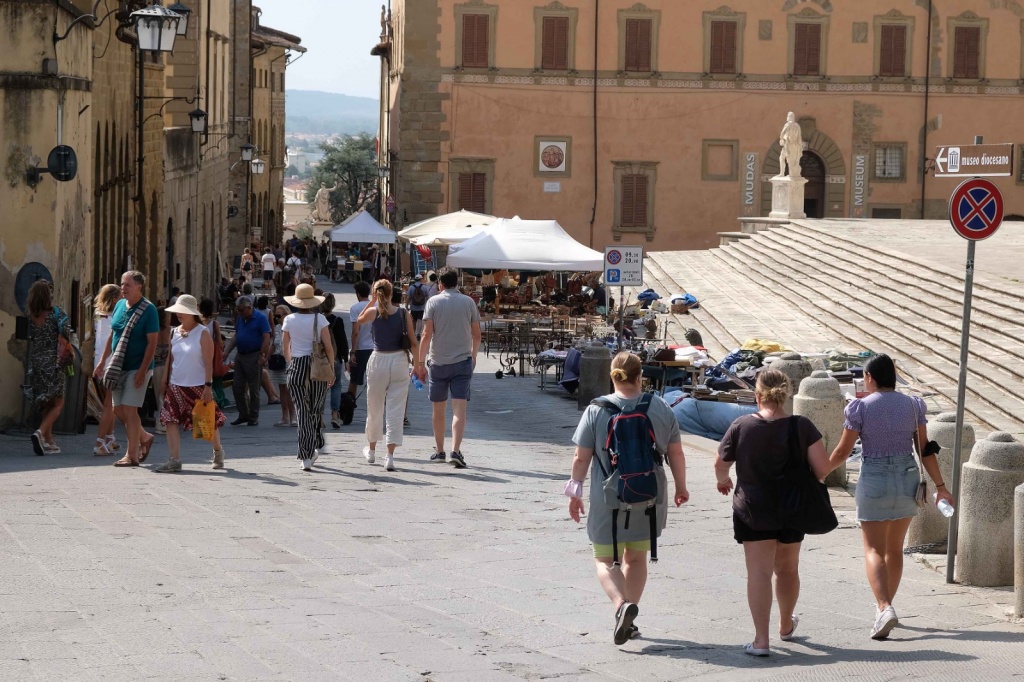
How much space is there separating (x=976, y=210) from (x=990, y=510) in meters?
2.01

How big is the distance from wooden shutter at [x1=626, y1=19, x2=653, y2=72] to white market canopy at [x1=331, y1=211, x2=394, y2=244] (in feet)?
31.2

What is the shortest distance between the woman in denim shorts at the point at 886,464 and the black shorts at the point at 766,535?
2.21 feet

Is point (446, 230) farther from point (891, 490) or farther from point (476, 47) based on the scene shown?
point (891, 490)

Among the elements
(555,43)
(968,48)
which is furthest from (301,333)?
(968,48)

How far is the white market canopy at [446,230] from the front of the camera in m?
29.7

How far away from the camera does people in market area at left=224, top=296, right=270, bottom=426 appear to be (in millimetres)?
16406

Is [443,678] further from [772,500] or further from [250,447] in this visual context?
[250,447]

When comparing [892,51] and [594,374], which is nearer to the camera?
[594,374]

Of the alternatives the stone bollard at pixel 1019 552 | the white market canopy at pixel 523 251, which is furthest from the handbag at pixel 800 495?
the white market canopy at pixel 523 251

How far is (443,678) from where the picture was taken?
6.75 m

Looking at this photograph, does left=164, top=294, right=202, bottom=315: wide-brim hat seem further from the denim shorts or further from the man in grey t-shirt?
the denim shorts

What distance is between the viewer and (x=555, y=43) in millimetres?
44125

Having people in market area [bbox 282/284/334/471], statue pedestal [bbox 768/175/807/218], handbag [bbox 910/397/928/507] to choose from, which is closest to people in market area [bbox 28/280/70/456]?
people in market area [bbox 282/284/334/471]

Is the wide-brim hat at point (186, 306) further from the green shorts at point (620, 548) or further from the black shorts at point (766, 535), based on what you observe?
the black shorts at point (766, 535)
